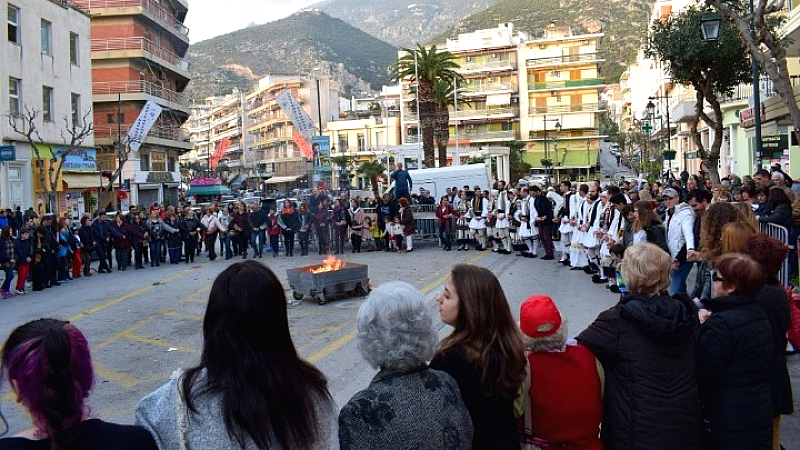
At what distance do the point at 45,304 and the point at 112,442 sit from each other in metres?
14.1

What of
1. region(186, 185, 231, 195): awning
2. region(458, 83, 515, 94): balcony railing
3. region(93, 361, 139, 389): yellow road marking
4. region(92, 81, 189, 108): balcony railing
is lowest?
region(93, 361, 139, 389): yellow road marking

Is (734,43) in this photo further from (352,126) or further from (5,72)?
(352,126)

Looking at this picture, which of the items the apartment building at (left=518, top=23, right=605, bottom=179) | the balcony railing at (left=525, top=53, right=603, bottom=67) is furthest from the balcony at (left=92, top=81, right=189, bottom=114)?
the balcony railing at (left=525, top=53, right=603, bottom=67)

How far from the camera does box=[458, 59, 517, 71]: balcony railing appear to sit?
267ft

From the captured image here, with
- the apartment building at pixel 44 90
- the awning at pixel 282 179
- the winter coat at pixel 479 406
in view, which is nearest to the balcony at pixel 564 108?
the awning at pixel 282 179

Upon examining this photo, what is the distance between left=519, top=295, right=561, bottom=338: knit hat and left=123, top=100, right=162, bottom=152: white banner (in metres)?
33.1

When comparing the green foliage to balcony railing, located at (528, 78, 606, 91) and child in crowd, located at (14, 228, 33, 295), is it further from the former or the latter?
balcony railing, located at (528, 78, 606, 91)

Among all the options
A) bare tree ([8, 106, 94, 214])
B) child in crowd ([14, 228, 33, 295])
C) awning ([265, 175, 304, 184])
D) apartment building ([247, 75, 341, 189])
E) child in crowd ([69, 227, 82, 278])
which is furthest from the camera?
awning ([265, 175, 304, 184])

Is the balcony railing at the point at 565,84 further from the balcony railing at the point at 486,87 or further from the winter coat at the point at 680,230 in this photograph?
the winter coat at the point at 680,230

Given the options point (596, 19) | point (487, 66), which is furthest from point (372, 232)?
point (596, 19)

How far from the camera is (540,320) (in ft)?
12.0

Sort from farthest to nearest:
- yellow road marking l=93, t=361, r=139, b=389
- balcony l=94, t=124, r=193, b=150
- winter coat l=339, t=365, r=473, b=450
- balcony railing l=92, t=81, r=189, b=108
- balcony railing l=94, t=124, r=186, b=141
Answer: balcony railing l=92, t=81, r=189, b=108 < balcony l=94, t=124, r=193, b=150 < balcony railing l=94, t=124, r=186, b=141 < yellow road marking l=93, t=361, r=139, b=389 < winter coat l=339, t=365, r=473, b=450

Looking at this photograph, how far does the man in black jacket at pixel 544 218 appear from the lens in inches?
723

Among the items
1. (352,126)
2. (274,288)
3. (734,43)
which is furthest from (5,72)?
(352,126)
